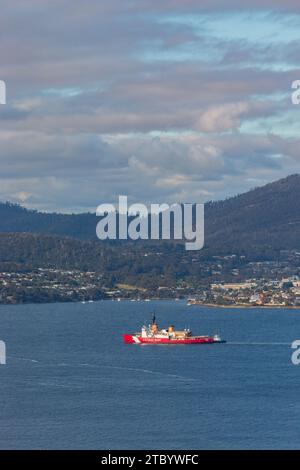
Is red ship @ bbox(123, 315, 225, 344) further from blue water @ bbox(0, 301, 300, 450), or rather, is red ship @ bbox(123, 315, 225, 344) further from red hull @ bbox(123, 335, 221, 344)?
blue water @ bbox(0, 301, 300, 450)

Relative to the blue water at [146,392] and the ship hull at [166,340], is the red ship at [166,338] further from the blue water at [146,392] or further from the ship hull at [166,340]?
the blue water at [146,392]

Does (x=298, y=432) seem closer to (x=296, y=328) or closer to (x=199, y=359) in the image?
(x=199, y=359)

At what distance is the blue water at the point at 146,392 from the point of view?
5488cm

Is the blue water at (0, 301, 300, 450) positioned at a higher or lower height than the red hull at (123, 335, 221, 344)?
lower

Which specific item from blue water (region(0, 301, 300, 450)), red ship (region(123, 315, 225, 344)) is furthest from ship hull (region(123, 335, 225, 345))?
blue water (region(0, 301, 300, 450))

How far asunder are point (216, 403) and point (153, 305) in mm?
118363

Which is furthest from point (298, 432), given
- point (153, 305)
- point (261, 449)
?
point (153, 305)

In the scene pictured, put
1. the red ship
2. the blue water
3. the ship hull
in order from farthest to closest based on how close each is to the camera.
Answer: the red ship
the ship hull
the blue water

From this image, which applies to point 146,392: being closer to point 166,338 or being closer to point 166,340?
point 166,340

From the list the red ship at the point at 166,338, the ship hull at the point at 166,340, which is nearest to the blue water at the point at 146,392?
the ship hull at the point at 166,340

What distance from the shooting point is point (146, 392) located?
6775cm

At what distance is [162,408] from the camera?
61938 mm

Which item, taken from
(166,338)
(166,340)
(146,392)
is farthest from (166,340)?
(146,392)

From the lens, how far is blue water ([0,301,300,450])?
5488 centimetres
